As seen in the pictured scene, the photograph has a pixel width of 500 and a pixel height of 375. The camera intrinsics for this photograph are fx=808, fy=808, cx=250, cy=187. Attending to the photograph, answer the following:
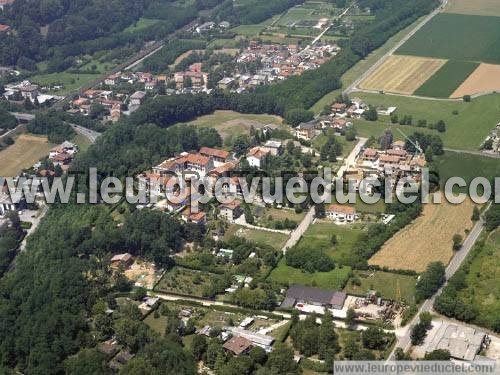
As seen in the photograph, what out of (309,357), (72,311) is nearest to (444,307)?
(309,357)

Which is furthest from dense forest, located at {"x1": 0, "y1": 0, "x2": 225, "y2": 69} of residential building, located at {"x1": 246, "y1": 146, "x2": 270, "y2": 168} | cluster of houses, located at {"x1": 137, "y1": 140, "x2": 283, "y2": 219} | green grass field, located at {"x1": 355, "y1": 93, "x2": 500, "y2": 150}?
residential building, located at {"x1": 246, "y1": 146, "x2": 270, "y2": 168}

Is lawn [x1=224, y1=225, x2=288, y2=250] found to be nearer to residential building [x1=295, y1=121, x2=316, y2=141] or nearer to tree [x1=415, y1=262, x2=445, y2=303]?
tree [x1=415, y1=262, x2=445, y2=303]

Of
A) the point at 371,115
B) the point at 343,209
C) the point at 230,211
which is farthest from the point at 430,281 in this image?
the point at 371,115

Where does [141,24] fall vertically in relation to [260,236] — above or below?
below

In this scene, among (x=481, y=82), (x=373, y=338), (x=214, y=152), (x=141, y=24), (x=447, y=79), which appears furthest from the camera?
(x=141, y=24)

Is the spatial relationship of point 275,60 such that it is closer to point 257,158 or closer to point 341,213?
point 257,158

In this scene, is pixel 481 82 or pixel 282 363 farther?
pixel 481 82

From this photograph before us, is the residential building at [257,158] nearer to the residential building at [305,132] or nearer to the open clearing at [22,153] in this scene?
the residential building at [305,132]

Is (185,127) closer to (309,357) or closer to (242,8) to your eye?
(309,357)
